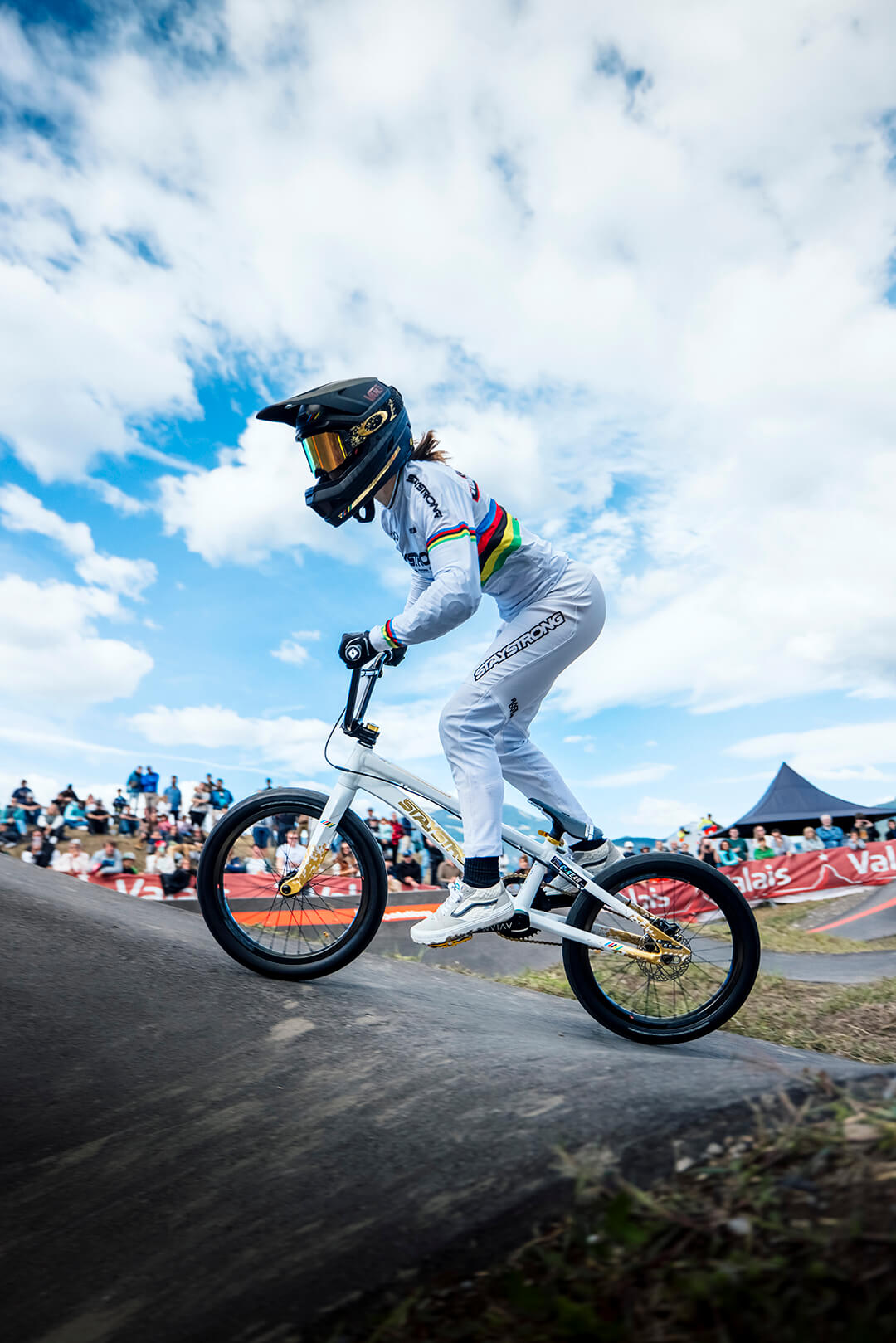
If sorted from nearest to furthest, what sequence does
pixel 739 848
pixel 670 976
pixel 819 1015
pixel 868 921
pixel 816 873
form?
pixel 670 976
pixel 819 1015
pixel 868 921
pixel 816 873
pixel 739 848

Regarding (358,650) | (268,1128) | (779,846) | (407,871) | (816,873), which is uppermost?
(779,846)

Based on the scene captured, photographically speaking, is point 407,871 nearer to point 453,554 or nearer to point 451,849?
point 451,849

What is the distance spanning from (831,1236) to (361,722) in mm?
3380

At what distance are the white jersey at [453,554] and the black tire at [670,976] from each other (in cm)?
162

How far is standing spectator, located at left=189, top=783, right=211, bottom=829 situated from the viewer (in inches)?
840

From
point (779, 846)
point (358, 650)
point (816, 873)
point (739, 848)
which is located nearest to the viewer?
point (358, 650)

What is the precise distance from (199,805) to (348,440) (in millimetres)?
19037

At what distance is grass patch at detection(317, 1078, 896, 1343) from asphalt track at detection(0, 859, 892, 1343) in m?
0.15

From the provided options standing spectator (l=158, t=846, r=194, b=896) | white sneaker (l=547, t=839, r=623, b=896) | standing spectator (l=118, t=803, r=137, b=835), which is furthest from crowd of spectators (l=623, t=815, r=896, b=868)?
white sneaker (l=547, t=839, r=623, b=896)

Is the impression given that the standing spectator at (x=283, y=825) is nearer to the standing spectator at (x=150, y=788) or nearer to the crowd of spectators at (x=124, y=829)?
the crowd of spectators at (x=124, y=829)

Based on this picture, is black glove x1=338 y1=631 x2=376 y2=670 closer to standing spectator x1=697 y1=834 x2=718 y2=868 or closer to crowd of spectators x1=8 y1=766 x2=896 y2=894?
crowd of spectators x1=8 y1=766 x2=896 y2=894

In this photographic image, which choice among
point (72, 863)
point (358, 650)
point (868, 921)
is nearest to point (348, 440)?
point (358, 650)

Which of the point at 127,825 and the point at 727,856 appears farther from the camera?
the point at 727,856

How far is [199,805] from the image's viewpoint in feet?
71.5
